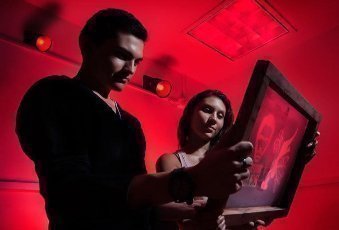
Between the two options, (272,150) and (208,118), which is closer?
(272,150)

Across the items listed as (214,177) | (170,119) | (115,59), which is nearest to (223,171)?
(214,177)

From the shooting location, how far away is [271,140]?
0.96 metres

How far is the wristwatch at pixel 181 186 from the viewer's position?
1.87 ft

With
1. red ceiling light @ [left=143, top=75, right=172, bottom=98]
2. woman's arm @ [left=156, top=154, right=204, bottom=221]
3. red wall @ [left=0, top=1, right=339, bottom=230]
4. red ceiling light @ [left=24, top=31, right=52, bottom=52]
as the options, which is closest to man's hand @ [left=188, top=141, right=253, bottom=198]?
woman's arm @ [left=156, top=154, right=204, bottom=221]

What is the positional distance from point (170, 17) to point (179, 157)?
72.5 inches

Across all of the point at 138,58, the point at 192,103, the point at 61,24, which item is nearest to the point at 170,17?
the point at 61,24

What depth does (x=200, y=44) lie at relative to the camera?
3.55 m

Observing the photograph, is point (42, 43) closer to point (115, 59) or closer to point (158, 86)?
point (158, 86)

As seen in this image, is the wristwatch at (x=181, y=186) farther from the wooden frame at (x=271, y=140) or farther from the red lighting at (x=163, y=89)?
the red lighting at (x=163, y=89)

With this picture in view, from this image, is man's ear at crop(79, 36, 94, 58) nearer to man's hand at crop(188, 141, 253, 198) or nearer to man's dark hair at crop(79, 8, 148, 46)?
man's dark hair at crop(79, 8, 148, 46)

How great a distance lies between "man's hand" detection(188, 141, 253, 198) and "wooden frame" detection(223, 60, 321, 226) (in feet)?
0.19

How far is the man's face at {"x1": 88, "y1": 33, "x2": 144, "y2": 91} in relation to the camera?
3.24 ft

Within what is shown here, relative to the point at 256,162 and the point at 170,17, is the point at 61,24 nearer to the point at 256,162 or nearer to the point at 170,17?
the point at 170,17

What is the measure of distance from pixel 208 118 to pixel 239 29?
1811 mm
